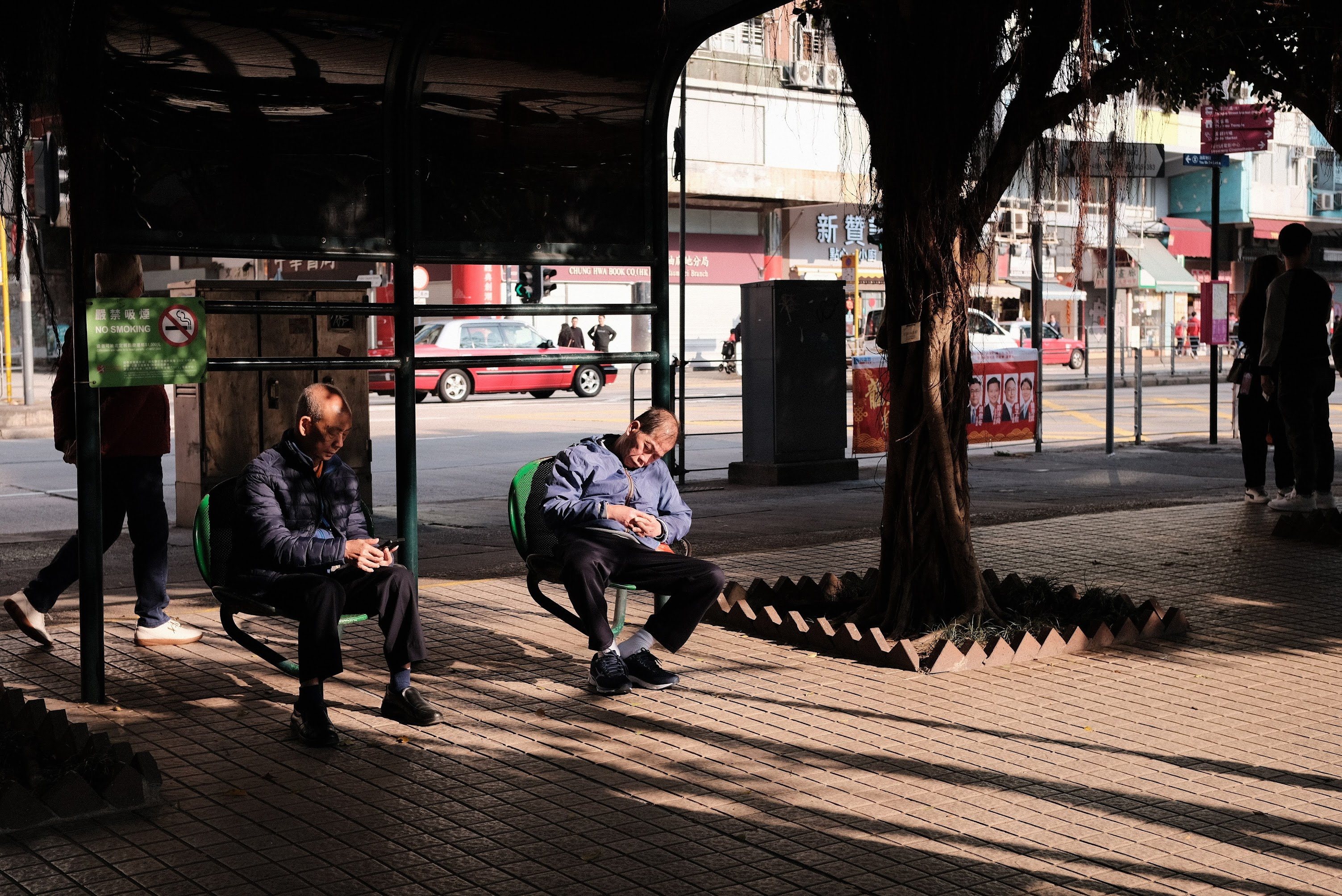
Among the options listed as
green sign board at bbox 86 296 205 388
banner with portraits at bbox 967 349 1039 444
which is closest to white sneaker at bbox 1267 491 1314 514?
banner with portraits at bbox 967 349 1039 444

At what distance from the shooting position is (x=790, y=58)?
6973 mm

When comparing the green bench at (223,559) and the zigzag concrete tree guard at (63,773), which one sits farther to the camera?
the green bench at (223,559)

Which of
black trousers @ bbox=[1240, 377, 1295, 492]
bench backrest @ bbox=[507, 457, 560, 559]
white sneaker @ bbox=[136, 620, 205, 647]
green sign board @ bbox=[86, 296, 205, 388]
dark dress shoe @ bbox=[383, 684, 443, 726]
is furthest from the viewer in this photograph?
black trousers @ bbox=[1240, 377, 1295, 492]

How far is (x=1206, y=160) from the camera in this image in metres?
17.2

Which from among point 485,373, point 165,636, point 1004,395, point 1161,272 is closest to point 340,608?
point 165,636

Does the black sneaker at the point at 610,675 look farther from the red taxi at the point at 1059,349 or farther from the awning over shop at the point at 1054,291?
the awning over shop at the point at 1054,291

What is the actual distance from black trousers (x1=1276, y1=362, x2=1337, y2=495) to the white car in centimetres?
209

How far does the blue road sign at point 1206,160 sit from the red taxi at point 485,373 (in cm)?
1413

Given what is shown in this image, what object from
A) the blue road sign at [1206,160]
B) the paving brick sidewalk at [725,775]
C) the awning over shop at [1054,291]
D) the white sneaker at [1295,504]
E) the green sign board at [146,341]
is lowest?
the paving brick sidewalk at [725,775]

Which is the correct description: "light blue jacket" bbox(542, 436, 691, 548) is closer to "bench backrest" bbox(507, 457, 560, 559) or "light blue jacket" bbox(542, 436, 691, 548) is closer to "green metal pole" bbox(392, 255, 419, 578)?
"bench backrest" bbox(507, 457, 560, 559)

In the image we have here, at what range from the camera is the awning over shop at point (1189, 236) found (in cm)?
5812

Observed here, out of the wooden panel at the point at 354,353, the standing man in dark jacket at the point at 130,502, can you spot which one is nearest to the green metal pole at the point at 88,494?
the standing man in dark jacket at the point at 130,502

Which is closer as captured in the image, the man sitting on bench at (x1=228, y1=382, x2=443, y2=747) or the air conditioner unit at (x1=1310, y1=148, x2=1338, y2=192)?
the man sitting on bench at (x1=228, y1=382, x2=443, y2=747)

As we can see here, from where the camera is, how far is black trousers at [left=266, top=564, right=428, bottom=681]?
17.1 ft
